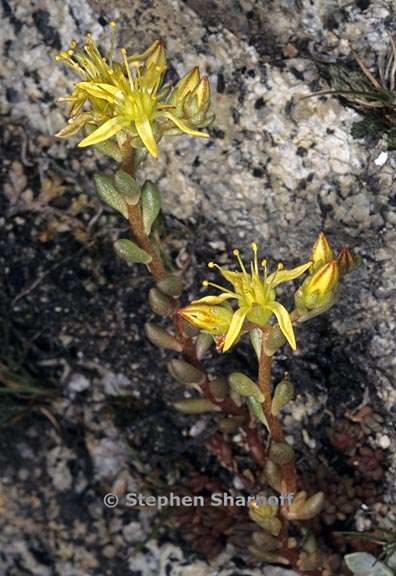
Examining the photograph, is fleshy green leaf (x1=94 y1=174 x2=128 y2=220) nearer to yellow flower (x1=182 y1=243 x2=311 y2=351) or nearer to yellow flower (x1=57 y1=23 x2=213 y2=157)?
yellow flower (x1=57 y1=23 x2=213 y2=157)

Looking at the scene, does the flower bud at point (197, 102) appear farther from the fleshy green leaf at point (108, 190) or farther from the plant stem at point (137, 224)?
the fleshy green leaf at point (108, 190)

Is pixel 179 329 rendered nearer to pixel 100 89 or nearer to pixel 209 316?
pixel 209 316

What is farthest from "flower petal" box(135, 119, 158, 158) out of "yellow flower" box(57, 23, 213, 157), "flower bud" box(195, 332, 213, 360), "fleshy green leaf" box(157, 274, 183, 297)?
"flower bud" box(195, 332, 213, 360)

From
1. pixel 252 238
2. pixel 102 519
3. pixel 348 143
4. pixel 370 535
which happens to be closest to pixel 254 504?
pixel 370 535

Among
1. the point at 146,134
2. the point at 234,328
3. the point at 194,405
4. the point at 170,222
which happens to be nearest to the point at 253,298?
the point at 234,328

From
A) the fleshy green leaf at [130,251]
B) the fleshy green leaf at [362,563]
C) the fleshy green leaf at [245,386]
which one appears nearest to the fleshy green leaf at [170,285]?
the fleshy green leaf at [130,251]

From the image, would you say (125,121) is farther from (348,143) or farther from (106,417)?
(106,417)
